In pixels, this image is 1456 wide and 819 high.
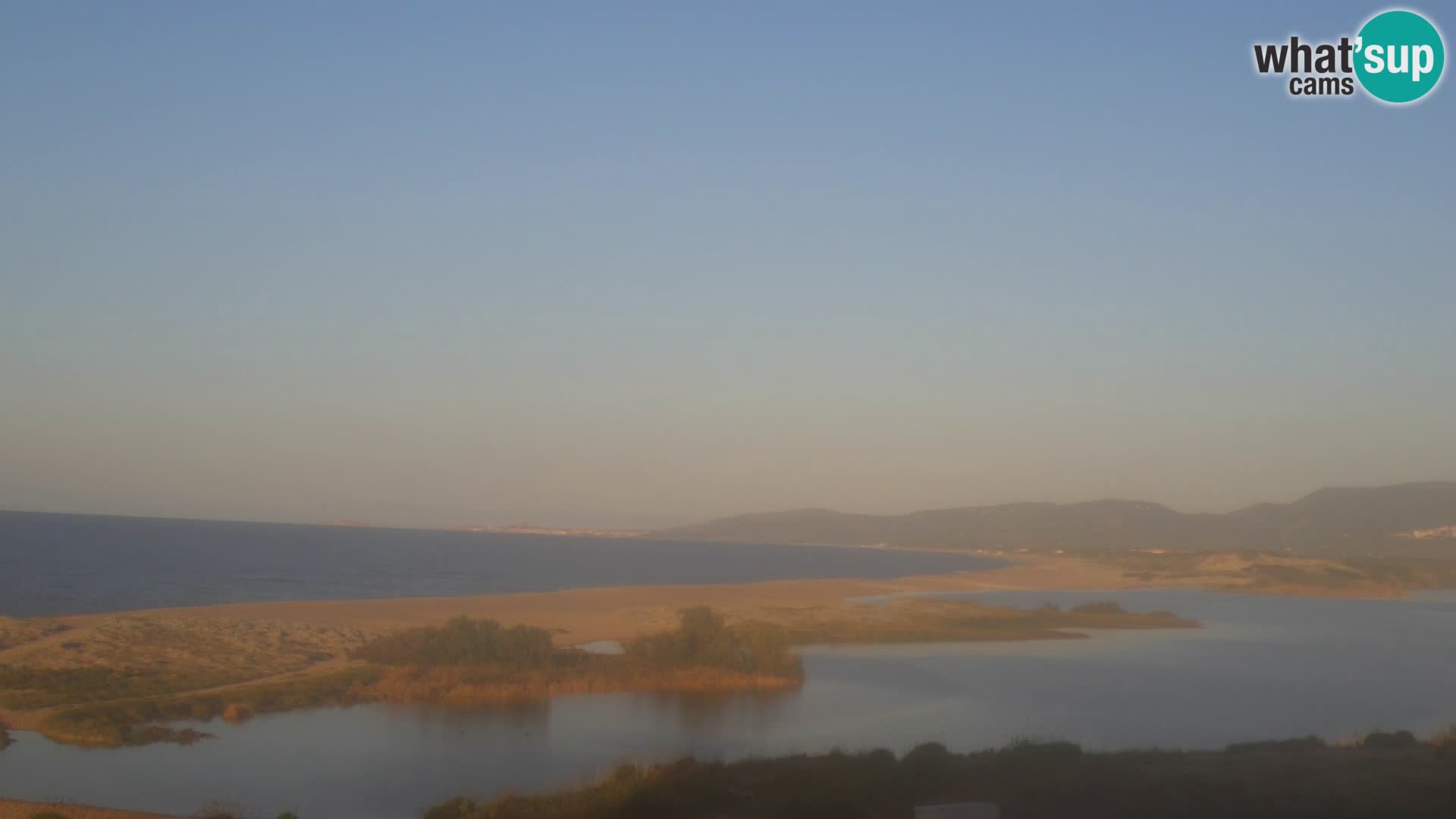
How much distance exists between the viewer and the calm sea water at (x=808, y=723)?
17.0 metres

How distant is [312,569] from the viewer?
80812 mm

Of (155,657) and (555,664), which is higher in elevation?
(155,657)

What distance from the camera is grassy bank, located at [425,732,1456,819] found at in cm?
1249

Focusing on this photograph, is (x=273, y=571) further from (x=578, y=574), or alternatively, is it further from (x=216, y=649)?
(x=216, y=649)

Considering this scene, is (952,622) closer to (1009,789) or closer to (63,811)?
(1009,789)

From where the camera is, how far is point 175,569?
237 ft

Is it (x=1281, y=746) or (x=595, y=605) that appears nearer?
(x=1281, y=746)

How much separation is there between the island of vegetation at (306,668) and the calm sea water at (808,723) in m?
0.95

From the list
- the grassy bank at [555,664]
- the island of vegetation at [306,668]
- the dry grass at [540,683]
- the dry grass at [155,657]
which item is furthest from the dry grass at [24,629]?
the dry grass at [540,683]

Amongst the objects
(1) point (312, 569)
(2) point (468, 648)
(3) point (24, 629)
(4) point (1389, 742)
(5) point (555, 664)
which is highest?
(1) point (312, 569)

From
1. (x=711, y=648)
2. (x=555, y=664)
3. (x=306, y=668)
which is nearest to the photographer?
(x=555, y=664)

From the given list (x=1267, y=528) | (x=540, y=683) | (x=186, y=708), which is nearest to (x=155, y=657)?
(x=186, y=708)

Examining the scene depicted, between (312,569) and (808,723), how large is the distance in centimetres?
6608

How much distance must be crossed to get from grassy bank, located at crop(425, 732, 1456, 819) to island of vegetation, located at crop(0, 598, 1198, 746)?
9.76 m
